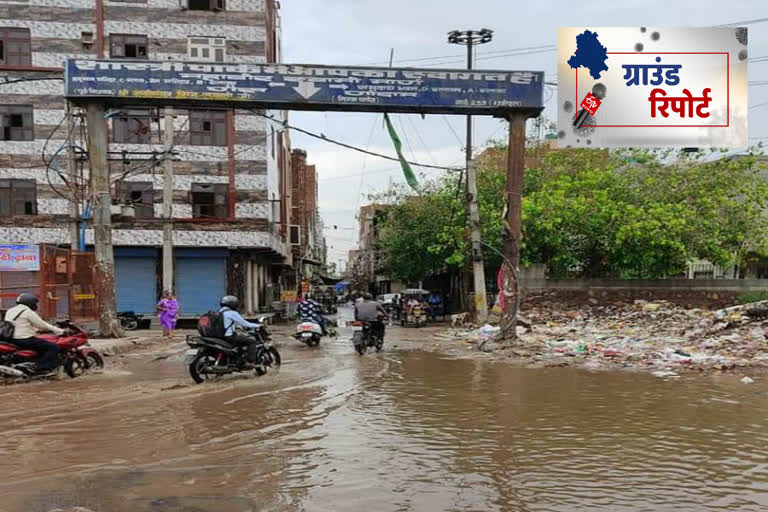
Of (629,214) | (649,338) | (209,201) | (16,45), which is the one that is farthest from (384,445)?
(16,45)

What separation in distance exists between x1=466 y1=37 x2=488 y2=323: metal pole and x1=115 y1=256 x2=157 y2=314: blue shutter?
1500 cm

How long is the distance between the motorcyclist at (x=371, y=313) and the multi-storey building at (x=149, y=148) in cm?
1458

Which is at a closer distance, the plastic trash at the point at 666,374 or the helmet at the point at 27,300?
the helmet at the point at 27,300

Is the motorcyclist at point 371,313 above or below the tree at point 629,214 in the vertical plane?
below

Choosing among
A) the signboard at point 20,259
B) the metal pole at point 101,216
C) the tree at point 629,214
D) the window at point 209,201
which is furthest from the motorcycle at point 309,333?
the window at point 209,201

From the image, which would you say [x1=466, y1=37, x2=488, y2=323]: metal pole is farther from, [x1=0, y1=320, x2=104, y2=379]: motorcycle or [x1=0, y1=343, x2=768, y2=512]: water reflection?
[x1=0, y1=320, x2=104, y2=379]: motorcycle

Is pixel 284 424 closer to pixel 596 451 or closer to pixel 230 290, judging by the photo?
pixel 596 451

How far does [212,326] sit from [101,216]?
7414mm

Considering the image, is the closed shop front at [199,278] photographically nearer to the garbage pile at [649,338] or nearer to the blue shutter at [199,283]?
the blue shutter at [199,283]

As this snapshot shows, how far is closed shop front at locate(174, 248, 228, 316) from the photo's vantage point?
29.4m

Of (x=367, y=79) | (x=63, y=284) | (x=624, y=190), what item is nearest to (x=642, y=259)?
(x=624, y=190)

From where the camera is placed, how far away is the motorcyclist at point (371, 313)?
1538 centimetres

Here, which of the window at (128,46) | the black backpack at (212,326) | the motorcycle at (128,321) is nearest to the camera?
the black backpack at (212,326)

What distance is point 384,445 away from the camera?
6.41m
